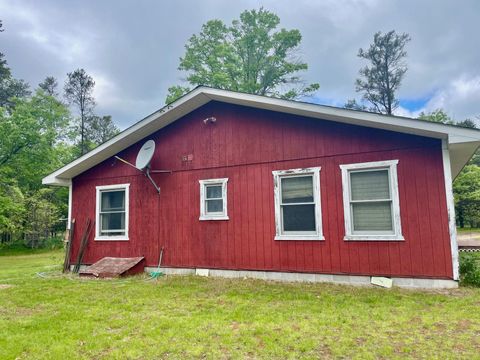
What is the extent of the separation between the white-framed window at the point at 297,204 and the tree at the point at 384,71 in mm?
18883

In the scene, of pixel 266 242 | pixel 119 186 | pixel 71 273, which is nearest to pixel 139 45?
pixel 119 186

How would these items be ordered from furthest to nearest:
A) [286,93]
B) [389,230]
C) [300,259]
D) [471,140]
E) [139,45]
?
[286,93] → [139,45] → [300,259] → [389,230] → [471,140]

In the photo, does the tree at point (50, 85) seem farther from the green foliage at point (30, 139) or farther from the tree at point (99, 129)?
the green foliage at point (30, 139)

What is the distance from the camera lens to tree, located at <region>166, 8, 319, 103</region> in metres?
22.6

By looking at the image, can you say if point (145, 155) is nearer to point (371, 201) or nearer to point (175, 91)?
point (371, 201)

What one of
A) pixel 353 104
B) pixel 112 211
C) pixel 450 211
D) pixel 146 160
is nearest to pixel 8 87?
pixel 112 211

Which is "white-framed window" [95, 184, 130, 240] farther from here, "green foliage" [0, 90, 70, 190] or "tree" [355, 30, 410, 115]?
"tree" [355, 30, 410, 115]

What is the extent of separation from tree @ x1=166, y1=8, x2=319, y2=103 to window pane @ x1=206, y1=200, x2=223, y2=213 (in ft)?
51.2

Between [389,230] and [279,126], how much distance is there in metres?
3.11

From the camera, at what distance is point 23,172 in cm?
2016

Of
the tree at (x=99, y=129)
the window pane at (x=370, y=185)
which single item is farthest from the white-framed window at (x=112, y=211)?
the tree at (x=99, y=129)

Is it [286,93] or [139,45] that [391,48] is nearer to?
[286,93]

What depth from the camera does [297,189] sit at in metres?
7.10

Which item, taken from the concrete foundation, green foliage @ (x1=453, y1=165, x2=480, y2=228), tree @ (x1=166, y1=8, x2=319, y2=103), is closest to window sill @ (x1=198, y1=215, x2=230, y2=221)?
the concrete foundation
